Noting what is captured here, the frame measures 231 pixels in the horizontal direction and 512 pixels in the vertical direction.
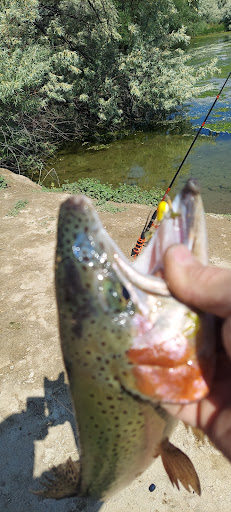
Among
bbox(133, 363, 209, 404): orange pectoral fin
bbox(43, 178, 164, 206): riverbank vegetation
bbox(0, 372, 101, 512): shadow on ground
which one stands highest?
bbox(133, 363, 209, 404): orange pectoral fin

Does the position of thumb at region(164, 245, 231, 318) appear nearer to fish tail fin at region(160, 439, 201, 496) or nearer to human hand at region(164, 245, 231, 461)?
human hand at region(164, 245, 231, 461)

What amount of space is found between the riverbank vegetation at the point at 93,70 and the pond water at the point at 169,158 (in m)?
1.27

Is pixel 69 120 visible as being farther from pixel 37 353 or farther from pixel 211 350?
pixel 211 350

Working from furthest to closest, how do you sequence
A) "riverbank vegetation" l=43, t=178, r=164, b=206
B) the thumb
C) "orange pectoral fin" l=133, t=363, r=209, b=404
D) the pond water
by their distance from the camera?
1. the pond water
2. "riverbank vegetation" l=43, t=178, r=164, b=206
3. "orange pectoral fin" l=133, t=363, r=209, b=404
4. the thumb

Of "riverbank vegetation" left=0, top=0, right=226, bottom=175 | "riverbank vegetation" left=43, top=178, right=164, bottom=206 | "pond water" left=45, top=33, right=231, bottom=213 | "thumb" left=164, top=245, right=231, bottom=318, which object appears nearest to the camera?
"thumb" left=164, top=245, right=231, bottom=318

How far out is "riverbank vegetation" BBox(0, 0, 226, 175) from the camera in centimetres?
1410

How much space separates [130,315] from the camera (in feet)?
5.16

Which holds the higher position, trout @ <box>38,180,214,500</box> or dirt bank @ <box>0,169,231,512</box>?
trout @ <box>38,180,214,500</box>

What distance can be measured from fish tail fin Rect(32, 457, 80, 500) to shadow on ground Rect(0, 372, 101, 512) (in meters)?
1.56

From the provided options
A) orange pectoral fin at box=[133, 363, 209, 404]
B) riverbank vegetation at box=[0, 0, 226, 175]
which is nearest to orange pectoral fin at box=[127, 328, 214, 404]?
orange pectoral fin at box=[133, 363, 209, 404]

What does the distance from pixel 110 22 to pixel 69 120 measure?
15.1 feet

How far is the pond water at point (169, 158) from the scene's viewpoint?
11.6m

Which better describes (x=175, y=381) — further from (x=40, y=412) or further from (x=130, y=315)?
(x=40, y=412)

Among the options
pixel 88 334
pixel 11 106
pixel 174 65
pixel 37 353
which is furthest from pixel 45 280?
pixel 174 65
